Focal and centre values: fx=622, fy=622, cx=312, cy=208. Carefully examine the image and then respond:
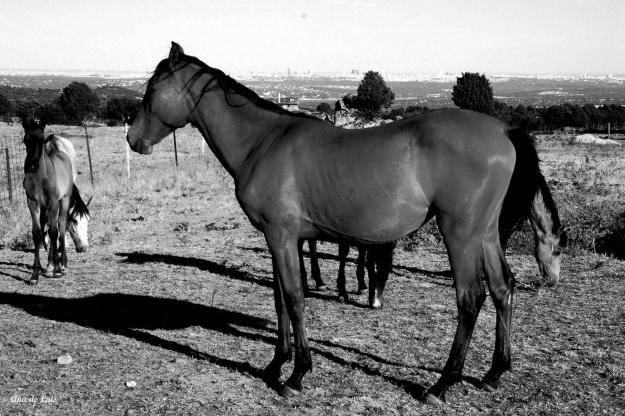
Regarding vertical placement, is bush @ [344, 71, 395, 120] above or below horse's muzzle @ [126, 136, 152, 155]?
above

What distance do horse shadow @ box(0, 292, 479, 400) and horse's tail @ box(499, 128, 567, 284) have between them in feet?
4.65

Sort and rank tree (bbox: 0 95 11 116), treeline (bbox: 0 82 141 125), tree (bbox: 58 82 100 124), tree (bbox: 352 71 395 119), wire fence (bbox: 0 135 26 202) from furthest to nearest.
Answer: tree (bbox: 352 71 395 119) < tree (bbox: 58 82 100 124) < treeline (bbox: 0 82 141 125) < tree (bbox: 0 95 11 116) < wire fence (bbox: 0 135 26 202)

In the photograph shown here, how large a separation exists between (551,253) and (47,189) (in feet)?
23.8

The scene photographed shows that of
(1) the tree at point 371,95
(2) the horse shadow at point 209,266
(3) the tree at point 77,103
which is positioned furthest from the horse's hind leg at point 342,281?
(1) the tree at point 371,95

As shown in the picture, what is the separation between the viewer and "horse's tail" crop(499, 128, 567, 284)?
→ 4.91 m

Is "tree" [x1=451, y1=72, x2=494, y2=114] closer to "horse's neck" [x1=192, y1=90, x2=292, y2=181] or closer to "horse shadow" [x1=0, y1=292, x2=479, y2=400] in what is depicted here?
"horse shadow" [x1=0, y1=292, x2=479, y2=400]

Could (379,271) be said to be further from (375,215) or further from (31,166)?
(31,166)

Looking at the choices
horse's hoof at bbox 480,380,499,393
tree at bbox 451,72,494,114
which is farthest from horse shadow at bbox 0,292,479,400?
tree at bbox 451,72,494,114

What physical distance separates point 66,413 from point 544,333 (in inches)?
185

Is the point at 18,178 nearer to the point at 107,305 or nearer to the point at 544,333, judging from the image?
the point at 107,305

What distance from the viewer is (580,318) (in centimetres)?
703

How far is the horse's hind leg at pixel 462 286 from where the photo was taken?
181 inches

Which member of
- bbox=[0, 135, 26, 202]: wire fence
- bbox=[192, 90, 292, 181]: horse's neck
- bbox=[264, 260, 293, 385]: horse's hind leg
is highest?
bbox=[192, 90, 292, 181]: horse's neck

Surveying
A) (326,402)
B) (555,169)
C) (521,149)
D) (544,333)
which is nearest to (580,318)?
(544,333)
